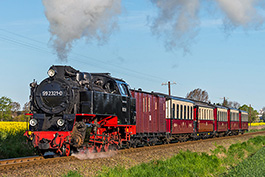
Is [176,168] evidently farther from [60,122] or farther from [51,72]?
[51,72]

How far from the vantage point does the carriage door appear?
56.1 feet

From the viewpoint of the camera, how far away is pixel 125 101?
1736 cm

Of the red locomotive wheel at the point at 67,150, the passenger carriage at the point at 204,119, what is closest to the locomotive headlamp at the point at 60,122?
the red locomotive wheel at the point at 67,150

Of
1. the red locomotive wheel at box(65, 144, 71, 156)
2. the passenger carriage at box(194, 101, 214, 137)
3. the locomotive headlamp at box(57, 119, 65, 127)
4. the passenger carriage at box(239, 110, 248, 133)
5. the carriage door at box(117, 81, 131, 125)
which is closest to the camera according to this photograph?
the locomotive headlamp at box(57, 119, 65, 127)

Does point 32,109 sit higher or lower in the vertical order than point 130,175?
higher

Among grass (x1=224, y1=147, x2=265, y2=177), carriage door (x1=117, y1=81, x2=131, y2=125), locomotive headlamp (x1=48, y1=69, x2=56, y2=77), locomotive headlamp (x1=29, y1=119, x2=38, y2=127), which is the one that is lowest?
grass (x1=224, y1=147, x2=265, y2=177)

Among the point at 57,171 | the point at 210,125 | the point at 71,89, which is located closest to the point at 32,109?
the point at 71,89

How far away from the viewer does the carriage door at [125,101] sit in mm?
17108

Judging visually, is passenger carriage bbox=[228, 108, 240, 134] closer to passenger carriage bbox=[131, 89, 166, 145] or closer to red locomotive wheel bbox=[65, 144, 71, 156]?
passenger carriage bbox=[131, 89, 166, 145]

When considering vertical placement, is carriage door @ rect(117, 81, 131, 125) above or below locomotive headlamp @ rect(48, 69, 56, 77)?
below

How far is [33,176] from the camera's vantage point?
33.0ft

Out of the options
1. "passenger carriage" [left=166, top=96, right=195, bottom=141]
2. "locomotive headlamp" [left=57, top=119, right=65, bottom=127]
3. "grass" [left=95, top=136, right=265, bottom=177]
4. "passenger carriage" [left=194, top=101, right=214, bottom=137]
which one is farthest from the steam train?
"passenger carriage" [left=194, top=101, right=214, bottom=137]

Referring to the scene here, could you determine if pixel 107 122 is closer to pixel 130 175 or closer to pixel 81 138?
pixel 81 138

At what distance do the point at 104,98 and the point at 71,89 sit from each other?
179cm
